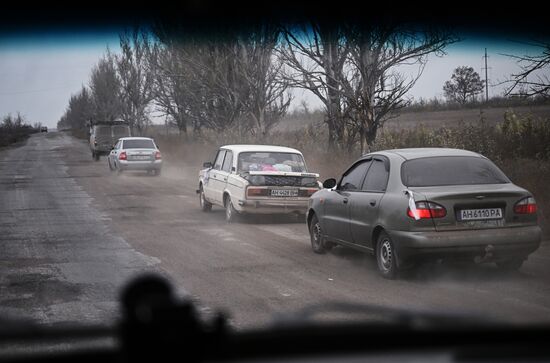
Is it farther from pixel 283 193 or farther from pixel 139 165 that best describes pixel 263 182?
pixel 139 165

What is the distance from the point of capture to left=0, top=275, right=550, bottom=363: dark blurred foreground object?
198 cm

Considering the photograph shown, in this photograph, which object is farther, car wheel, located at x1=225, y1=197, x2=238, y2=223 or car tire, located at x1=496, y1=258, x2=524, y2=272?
car wheel, located at x1=225, y1=197, x2=238, y2=223

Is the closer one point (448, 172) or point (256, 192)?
point (448, 172)

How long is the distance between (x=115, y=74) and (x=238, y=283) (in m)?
63.0

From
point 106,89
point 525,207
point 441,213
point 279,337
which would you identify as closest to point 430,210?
point 441,213

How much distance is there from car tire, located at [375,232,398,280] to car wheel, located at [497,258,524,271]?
1.41 metres

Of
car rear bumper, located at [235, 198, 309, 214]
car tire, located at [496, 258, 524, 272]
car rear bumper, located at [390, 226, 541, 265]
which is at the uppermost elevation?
car rear bumper, located at [390, 226, 541, 265]

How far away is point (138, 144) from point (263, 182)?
58.5ft

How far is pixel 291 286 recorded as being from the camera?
26.7 ft

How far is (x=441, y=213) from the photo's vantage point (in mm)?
8086

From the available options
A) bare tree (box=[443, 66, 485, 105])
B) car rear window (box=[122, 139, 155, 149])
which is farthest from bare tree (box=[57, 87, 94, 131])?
bare tree (box=[443, 66, 485, 105])

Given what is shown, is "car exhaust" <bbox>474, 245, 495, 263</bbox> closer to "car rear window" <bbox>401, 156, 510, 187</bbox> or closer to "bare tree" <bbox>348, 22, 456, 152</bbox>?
"car rear window" <bbox>401, 156, 510, 187</bbox>

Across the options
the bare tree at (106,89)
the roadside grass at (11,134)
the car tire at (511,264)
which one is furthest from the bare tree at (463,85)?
the roadside grass at (11,134)

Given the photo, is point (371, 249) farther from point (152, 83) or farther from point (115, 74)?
point (115, 74)
